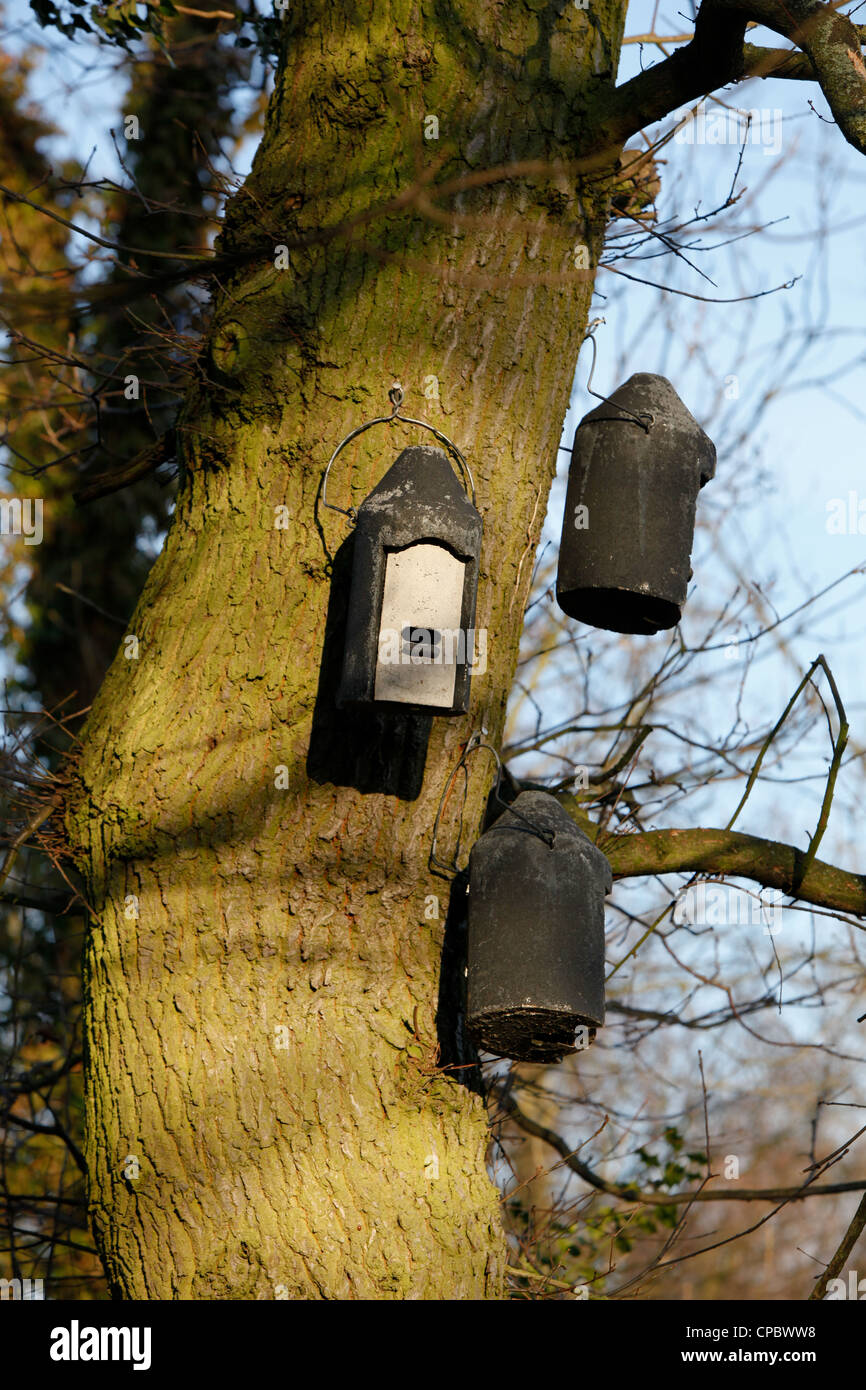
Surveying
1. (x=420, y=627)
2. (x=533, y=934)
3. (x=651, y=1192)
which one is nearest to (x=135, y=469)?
(x=420, y=627)

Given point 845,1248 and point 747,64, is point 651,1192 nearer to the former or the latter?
point 845,1248

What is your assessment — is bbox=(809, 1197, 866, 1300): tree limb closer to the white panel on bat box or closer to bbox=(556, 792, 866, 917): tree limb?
bbox=(556, 792, 866, 917): tree limb

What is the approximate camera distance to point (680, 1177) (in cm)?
527

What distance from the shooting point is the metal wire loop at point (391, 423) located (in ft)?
9.60

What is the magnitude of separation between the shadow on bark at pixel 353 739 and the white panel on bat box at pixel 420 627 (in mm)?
134

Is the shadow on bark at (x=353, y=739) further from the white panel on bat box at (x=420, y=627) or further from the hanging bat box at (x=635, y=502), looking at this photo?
the hanging bat box at (x=635, y=502)

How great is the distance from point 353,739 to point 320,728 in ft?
0.24

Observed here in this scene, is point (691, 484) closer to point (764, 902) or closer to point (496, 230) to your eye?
point (496, 230)

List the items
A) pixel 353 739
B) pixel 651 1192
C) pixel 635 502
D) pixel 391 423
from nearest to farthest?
pixel 353 739 < pixel 391 423 < pixel 635 502 < pixel 651 1192

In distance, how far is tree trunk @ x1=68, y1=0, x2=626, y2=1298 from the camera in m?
2.62

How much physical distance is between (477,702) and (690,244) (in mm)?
1681

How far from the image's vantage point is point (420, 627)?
275 cm

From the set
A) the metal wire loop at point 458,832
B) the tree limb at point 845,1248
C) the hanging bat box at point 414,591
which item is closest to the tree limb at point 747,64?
the hanging bat box at point 414,591
